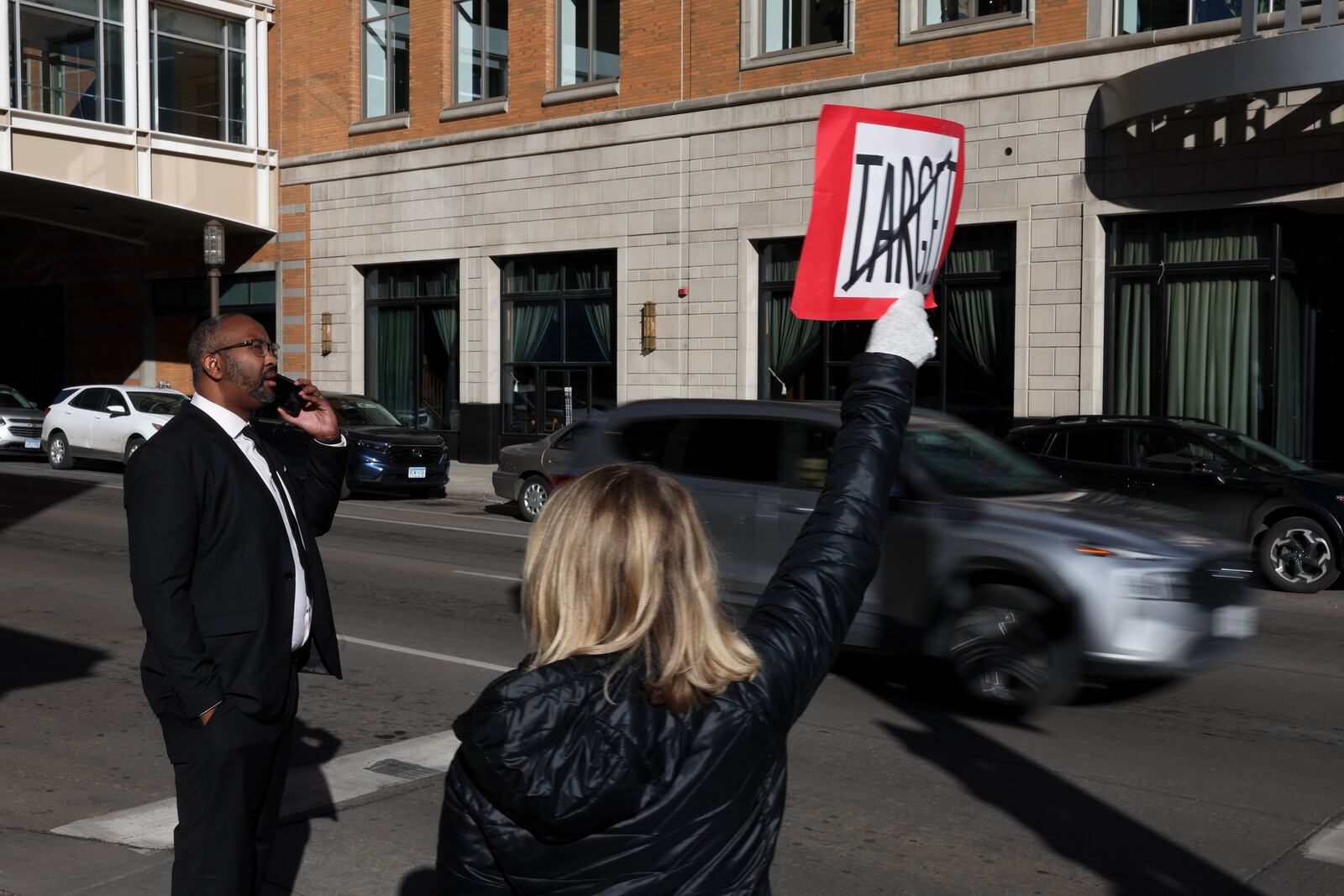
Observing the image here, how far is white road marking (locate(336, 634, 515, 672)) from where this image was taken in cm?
848

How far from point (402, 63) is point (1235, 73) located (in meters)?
17.3

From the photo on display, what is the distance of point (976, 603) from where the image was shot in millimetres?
7805

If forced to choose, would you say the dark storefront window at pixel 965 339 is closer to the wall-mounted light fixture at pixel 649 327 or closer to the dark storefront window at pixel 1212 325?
the dark storefront window at pixel 1212 325

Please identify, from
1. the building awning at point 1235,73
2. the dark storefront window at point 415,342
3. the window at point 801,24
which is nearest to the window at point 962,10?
the window at point 801,24

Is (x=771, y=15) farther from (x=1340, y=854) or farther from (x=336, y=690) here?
(x=1340, y=854)

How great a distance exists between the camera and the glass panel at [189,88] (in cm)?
2869

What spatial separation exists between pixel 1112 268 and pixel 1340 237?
284 centimetres

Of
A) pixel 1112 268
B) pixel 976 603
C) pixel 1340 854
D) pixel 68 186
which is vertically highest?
pixel 68 186

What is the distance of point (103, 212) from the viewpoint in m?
29.8

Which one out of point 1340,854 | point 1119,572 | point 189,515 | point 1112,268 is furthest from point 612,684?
point 1112,268

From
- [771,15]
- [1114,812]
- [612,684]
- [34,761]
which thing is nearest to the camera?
[612,684]

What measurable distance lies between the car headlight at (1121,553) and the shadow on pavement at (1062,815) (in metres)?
1.18

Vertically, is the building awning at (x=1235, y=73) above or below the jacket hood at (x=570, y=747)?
above

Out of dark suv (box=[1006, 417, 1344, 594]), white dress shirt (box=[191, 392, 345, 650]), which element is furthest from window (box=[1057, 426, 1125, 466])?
white dress shirt (box=[191, 392, 345, 650])
